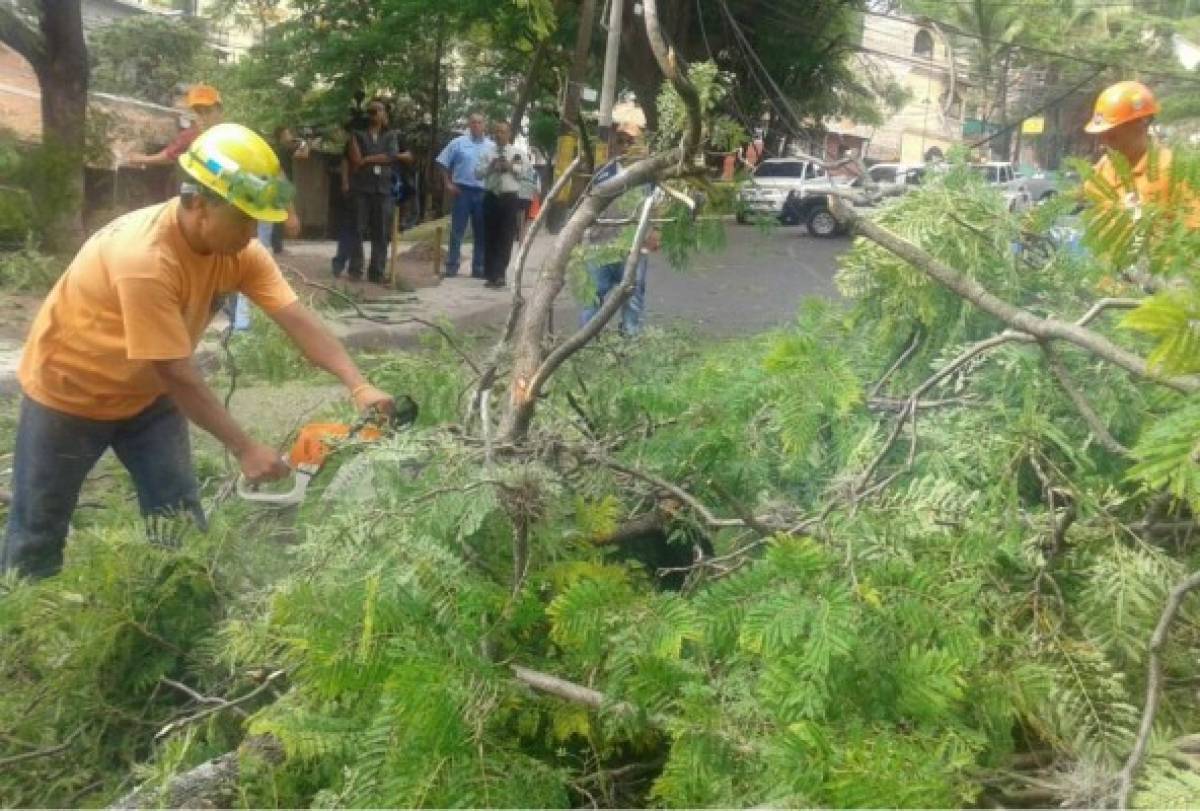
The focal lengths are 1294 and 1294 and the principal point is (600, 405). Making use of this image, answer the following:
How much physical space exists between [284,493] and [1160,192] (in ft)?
8.14

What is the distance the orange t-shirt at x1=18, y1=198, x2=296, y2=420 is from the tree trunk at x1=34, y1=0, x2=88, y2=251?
8344 mm

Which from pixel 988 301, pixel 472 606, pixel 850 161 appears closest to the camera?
pixel 472 606

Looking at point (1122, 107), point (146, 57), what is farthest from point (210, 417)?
point (146, 57)

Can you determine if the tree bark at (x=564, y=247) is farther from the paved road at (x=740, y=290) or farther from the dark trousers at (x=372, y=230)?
the dark trousers at (x=372, y=230)

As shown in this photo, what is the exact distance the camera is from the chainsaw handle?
343 cm

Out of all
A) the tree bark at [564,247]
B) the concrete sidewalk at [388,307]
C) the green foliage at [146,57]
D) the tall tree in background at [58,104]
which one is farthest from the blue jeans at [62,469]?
the green foliage at [146,57]

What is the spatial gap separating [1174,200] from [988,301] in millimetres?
571

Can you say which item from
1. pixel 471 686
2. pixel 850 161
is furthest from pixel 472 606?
pixel 850 161

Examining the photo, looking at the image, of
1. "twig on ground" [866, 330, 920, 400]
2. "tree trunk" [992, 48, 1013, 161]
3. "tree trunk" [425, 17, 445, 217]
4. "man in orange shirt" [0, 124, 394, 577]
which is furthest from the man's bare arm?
"tree trunk" [992, 48, 1013, 161]

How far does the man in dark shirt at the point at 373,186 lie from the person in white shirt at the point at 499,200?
1.02 meters

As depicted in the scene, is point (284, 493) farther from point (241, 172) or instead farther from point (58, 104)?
point (58, 104)

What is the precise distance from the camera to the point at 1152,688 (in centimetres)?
220

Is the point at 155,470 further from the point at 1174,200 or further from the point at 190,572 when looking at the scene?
the point at 1174,200

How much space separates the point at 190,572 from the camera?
3.17 metres
